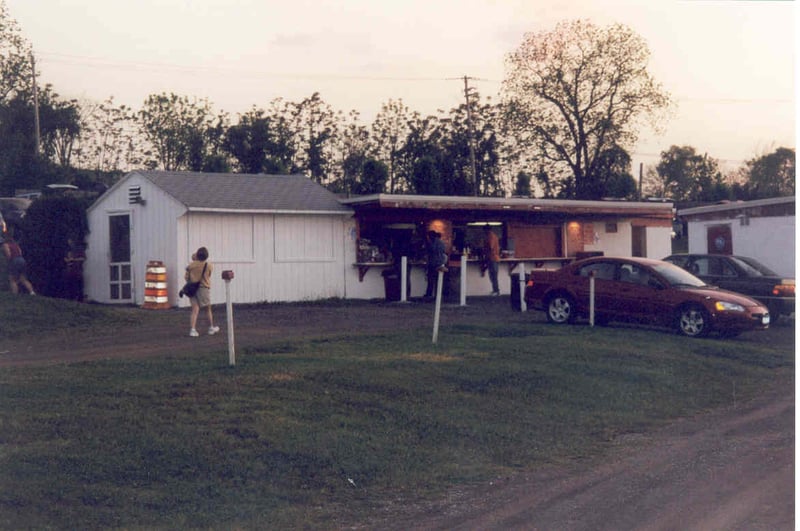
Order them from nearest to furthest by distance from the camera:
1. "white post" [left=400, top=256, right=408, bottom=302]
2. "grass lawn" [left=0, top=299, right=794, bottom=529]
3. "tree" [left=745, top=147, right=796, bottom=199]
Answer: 1. "grass lawn" [left=0, top=299, right=794, bottom=529]
2. "white post" [left=400, top=256, right=408, bottom=302]
3. "tree" [left=745, top=147, right=796, bottom=199]

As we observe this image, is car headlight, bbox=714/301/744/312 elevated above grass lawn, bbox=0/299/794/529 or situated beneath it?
elevated above

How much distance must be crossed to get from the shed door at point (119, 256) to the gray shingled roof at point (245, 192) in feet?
4.90

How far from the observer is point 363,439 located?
9.58 m

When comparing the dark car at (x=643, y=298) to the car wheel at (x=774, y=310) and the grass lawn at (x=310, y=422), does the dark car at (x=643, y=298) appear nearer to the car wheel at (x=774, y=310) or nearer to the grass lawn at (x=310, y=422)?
the car wheel at (x=774, y=310)

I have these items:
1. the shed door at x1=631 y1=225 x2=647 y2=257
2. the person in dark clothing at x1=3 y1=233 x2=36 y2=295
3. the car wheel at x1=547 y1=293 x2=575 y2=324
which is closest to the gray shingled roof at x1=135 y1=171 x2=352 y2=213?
the person in dark clothing at x1=3 y1=233 x2=36 y2=295

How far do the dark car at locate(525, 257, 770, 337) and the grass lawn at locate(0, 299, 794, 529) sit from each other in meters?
2.37

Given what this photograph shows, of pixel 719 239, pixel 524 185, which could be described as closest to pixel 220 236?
pixel 719 239

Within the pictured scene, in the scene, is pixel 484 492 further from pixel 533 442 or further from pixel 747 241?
pixel 747 241

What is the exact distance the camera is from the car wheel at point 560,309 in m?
19.8

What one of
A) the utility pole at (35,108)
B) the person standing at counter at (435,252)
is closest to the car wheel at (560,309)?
the person standing at counter at (435,252)

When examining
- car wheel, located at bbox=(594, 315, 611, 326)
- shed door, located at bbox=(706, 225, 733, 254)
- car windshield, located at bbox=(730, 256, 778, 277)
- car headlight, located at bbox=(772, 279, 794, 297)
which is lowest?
car wheel, located at bbox=(594, 315, 611, 326)

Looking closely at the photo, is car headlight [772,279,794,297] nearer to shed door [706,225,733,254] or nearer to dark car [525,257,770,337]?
dark car [525,257,770,337]

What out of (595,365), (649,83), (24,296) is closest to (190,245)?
(24,296)

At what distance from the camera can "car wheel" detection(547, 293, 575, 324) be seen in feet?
64.9
